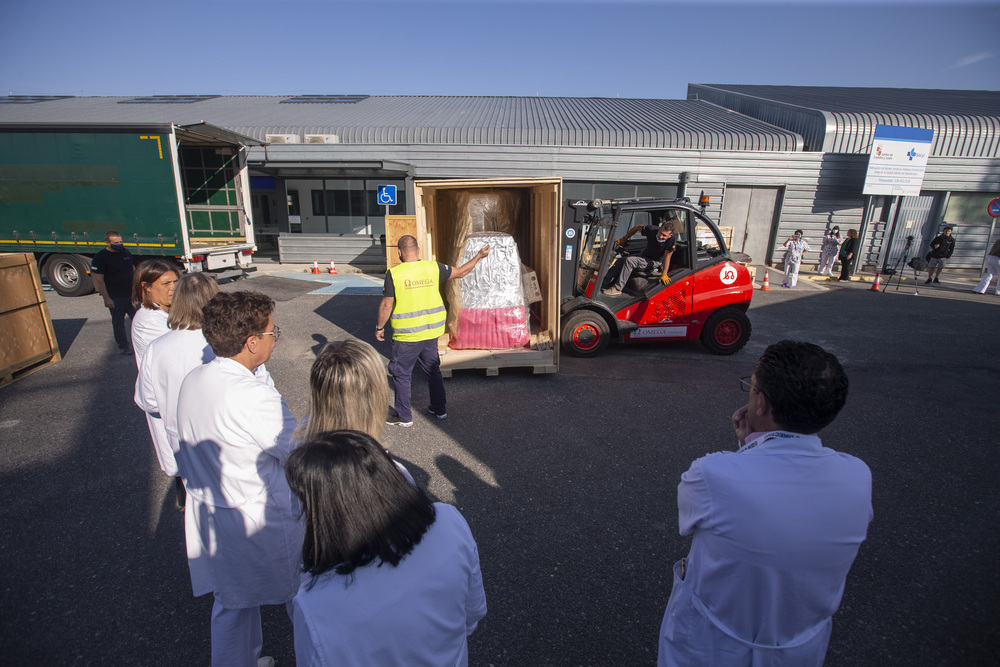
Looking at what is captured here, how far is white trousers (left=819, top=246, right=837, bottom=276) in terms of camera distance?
14352 millimetres

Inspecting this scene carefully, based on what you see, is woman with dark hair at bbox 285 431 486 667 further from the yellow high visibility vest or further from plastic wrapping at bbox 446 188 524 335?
plastic wrapping at bbox 446 188 524 335

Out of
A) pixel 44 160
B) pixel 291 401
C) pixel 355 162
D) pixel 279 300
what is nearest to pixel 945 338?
pixel 291 401

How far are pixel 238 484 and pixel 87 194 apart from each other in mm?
11338

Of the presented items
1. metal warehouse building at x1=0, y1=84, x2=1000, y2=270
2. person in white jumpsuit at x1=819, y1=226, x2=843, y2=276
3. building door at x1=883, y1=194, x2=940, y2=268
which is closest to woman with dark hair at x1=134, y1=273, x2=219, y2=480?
metal warehouse building at x1=0, y1=84, x2=1000, y2=270

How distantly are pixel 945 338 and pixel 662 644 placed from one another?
9677 millimetres

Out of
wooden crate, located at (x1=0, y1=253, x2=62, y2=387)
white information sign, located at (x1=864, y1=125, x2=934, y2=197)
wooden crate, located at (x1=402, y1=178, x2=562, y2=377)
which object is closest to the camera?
wooden crate, located at (x1=0, y1=253, x2=62, y2=387)

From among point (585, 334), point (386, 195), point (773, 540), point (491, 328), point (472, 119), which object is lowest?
point (585, 334)

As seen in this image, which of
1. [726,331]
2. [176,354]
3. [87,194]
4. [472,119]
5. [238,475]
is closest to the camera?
[238,475]

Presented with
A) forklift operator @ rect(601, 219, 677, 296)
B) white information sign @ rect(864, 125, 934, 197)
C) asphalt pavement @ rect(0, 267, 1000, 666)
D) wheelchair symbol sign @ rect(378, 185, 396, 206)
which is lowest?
asphalt pavement @ rect(0, 267, 1000, 666)

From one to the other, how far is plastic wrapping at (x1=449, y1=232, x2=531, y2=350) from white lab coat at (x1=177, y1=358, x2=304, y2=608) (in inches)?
164

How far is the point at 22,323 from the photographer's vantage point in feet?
20.0

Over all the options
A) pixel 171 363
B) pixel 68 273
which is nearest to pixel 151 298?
pixel 171 363

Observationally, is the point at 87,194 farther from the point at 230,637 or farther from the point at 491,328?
the point at 230,637

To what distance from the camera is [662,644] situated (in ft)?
5.92
